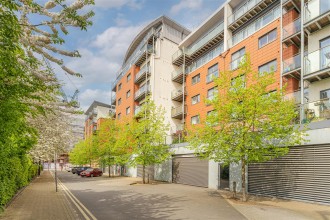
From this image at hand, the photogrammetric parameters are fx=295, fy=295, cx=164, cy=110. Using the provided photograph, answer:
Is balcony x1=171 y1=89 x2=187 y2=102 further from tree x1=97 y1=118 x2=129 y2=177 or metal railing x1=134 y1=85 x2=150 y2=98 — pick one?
tree x1=97 y1=118 x2=129 y2=177

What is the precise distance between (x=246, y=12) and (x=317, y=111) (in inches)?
544

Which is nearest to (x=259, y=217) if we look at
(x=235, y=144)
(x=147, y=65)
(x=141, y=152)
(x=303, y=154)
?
(x=235, y=144)

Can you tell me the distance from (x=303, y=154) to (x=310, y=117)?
202 centimetres

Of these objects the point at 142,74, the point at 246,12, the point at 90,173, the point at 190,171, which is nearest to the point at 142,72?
the point at 142,74

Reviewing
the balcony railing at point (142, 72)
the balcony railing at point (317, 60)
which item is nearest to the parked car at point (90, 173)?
the balcony railing at point (142, 72)

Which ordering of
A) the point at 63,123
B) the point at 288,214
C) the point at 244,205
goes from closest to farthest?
the point at 288,214 < the point at 244,205 < the point at 63,123

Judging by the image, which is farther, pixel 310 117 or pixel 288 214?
pixel 310 117

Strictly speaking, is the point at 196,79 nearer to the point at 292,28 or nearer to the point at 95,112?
the point at 292,28

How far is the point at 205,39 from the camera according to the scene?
33.1m

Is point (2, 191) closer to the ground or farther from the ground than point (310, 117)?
closer to the ground

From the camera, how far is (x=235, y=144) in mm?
15922

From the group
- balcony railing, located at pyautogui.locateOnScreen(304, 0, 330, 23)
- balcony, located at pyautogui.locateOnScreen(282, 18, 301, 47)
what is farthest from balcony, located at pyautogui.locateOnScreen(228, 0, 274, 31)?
balcony railing, located at pyautogui.locateOnScreen(304, 0, 330, 23)

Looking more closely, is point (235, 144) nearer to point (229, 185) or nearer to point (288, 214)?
point (288, 214)

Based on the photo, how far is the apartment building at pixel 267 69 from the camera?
15.5 m
